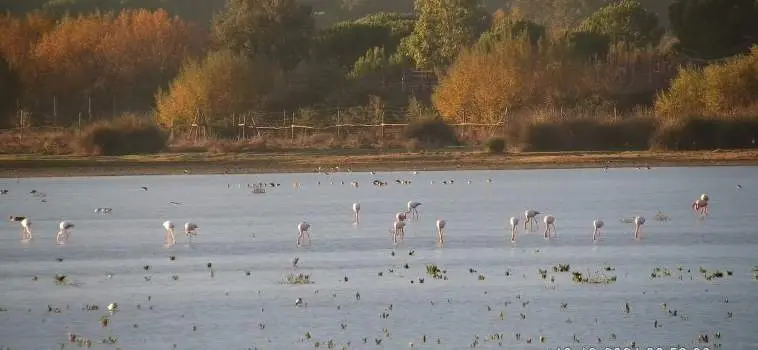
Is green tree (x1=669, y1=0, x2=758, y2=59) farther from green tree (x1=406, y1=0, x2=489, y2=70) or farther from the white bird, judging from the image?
the white bird

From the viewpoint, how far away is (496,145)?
6556 cm

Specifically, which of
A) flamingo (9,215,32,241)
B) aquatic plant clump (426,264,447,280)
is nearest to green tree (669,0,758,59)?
flamingo (9,215,32,241)

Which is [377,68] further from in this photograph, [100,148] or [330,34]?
[100,148]

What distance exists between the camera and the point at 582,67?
9281cm

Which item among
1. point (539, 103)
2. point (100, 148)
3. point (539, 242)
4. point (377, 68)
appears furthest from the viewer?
point (377, 68)

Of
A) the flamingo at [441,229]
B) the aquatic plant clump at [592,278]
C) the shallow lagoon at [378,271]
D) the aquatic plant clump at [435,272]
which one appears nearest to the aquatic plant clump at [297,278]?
the shallow lagoon at [378,271]

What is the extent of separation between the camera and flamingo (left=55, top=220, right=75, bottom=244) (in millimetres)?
32531

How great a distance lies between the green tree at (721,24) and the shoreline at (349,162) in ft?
110

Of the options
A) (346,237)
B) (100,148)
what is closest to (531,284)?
(346,237)

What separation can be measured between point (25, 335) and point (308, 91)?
83860 millimetres

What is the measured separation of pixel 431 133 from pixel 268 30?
38874 millimetres

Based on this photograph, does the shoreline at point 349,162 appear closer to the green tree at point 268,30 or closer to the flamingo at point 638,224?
the flamingo at point 638,224

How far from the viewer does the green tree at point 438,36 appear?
104 metres

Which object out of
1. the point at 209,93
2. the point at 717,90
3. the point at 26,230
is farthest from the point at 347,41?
the point at 26,230
